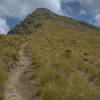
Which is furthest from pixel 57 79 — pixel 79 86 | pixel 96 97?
pixel 96 97

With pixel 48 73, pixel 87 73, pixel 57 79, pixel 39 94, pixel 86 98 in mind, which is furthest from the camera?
pixel 87 73

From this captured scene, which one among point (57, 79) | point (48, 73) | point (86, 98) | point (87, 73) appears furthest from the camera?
point (87, 73)

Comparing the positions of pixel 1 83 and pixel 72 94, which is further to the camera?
pixel 1 83

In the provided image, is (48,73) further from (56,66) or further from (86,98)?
(86,98)

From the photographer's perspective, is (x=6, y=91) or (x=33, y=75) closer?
(x=6, y=91)

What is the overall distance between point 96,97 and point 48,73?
9.24ft

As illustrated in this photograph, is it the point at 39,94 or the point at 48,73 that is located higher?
the point at 48,73

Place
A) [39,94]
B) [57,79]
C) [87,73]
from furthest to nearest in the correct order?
[87,73] < [57,79] < [39,94]

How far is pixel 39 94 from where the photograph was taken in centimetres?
475

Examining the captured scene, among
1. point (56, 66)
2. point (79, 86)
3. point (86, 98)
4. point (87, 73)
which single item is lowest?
point (86, 98)

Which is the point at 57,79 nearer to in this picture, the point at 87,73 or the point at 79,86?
the point at 79,86

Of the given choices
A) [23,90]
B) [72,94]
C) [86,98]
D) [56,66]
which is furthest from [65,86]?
[56,66]

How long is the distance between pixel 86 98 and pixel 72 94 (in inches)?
22.6

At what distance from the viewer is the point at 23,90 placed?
209 inches
